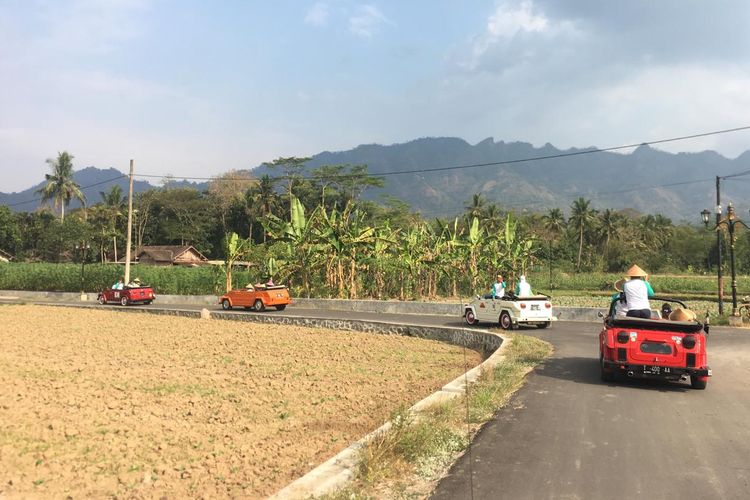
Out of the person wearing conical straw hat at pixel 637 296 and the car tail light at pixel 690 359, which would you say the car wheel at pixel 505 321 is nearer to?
the person wearing conical straw hat at pixel 637 296

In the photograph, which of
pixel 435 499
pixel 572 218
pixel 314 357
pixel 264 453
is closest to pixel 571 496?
pixel 435 499

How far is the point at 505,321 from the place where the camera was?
1870 centimetres

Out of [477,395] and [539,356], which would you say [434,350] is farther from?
[477,395]

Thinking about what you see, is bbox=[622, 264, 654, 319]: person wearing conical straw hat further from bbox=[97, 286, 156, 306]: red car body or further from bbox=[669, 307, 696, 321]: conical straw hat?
bbox=[97, 286, 156, 306]: red car body

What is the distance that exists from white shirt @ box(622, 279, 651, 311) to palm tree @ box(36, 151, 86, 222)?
87.7 metres

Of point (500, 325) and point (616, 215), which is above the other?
point (616, 215)

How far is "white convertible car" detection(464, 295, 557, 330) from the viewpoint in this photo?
59.9 ft

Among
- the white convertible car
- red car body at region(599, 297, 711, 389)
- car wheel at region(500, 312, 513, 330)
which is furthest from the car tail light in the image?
car wheel at region(500, 312, 513, 330)

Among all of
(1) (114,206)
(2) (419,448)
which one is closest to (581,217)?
(1) (114,206)

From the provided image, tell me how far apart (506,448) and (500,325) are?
13.6 metres

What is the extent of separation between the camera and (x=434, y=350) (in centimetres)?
1577

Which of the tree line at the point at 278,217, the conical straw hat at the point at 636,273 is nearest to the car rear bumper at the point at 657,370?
the conical straw hat at the point at 636,273

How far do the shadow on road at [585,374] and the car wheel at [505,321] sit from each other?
6441 millimetres

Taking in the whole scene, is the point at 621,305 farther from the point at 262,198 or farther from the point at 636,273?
the point at 262,198
